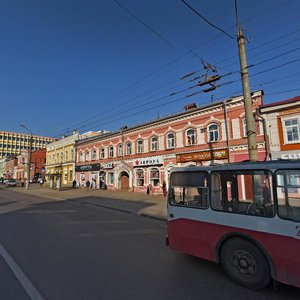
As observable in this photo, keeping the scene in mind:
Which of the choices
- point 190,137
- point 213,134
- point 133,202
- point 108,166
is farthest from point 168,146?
point 108,166

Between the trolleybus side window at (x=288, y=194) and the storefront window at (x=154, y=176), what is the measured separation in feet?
75.9

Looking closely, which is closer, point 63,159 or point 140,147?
point 140,147

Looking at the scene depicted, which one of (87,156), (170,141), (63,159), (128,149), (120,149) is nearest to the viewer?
(170,141)

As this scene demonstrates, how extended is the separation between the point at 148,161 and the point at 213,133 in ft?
27.8

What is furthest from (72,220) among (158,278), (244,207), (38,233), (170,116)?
(170,116)

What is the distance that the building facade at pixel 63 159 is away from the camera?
44.4 metres

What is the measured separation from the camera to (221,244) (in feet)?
17.2

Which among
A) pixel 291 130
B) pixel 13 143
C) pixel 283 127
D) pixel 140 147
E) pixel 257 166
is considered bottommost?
pixel 257 166

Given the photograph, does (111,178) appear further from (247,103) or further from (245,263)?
(245,263)

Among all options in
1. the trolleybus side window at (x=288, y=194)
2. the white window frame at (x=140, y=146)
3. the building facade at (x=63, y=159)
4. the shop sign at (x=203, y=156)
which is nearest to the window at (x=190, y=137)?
the shop sign at (x=203, y=156)

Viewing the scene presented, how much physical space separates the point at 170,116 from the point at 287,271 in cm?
2334

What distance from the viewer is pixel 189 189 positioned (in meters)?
5.93

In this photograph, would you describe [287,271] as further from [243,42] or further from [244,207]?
[243,42]

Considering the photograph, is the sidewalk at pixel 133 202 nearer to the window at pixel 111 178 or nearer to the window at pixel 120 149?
the window at pixel 111 178
